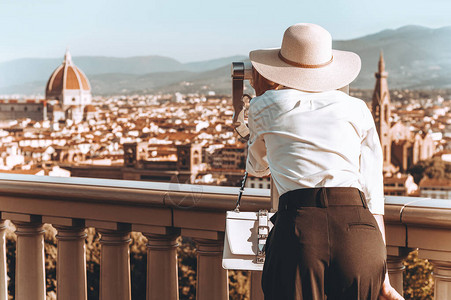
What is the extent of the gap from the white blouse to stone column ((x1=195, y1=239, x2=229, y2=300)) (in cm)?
49

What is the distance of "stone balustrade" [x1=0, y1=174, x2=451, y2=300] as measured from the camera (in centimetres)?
153

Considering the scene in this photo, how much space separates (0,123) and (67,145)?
11486 mm

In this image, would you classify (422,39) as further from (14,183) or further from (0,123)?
(14,183)

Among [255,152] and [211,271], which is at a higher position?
[255,152]

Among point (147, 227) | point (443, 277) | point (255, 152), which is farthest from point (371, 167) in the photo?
point (147, 227)

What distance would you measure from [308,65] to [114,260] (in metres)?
0.89

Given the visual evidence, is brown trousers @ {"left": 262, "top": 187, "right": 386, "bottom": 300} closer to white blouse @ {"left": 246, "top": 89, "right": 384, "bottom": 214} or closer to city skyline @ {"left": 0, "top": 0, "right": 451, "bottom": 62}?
white blouse @ {"left": 246, "top": 89, "right": 384, "bottom": 214}

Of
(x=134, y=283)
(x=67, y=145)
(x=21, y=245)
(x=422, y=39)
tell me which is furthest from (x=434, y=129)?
(x=21, y=245)

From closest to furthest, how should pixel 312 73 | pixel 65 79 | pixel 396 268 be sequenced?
pixel 312 73 → pixel 396 268 → pixel 65 79

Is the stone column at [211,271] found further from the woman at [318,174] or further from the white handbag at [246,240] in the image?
the woman at [318,174]

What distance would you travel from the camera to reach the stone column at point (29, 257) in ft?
6.68

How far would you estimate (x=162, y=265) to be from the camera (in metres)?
1.85

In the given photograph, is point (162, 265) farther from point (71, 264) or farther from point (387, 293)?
point (387, 293)


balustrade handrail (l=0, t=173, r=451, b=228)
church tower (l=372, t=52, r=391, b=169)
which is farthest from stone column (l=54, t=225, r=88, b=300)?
church tower (l=372, t=52, r=391, b=169)
